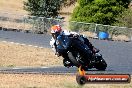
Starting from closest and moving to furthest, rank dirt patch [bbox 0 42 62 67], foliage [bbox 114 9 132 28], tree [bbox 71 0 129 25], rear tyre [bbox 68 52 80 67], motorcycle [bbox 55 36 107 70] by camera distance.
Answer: motorcycle [bbox 55 36 107 70], rear tyre [bbox 68 52 80 67], dirt patch [bbox 0 42 62 67], foliage [bbox 114 9 132 28], tree [bbox 71 0 129 25]

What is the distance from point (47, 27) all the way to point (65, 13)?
30502mm

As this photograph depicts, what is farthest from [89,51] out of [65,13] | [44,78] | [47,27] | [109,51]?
[65,13]

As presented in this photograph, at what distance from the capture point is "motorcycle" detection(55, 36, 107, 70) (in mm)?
15791

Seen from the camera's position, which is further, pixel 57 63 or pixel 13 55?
pixel 13 55

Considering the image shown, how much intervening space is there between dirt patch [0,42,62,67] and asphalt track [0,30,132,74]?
2400mm

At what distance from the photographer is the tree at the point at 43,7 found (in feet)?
209

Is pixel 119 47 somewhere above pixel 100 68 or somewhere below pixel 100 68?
below

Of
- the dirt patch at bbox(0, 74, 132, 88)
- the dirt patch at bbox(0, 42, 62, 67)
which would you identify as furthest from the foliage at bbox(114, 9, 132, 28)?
the dirt patch at bbox(0, 74, 132, 88)

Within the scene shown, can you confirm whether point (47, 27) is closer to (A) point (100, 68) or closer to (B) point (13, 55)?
(B) point (13, 55)

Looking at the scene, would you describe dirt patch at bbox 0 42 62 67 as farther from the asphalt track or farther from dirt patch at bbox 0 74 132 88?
dirt patch at bbox 0 74 132 88

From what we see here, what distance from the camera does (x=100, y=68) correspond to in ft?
55.3

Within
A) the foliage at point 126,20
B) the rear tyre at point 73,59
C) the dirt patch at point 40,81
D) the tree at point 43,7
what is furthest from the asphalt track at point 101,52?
the rear tyre at point 73,59

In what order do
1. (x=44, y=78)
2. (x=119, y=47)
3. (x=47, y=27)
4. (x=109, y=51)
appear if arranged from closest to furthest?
(x=44, y=78) < (x=109, y=51) < (x=119, y=47) < (x=47, y=27)

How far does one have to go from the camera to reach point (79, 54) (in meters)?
16.4
